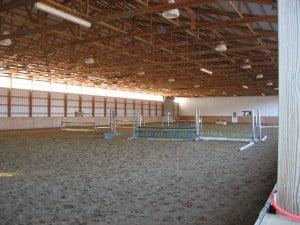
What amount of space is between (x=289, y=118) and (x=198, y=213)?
146 inches

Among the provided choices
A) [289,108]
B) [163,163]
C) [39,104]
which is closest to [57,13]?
[163,163]

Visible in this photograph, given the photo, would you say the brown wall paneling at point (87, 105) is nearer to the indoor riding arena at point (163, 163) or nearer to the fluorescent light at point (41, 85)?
the fluorescent light at point (41, 85)

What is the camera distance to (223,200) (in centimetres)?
537

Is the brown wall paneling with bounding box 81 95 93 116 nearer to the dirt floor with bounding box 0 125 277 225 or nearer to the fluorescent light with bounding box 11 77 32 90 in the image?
the fluorescent light with bounding box 11 77 32 90

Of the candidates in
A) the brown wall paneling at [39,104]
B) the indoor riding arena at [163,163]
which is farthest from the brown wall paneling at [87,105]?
the indoor riding arena at [163,163]

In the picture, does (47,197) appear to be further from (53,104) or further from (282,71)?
(53,104)

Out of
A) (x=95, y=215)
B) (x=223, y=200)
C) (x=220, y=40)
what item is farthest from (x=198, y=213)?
(x=220, y=40)

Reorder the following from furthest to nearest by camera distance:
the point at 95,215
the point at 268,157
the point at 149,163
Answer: the point at 268,157 → the point at 149,163 → the point at 95,215

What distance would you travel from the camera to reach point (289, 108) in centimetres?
122

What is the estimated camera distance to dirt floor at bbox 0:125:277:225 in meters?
4.50

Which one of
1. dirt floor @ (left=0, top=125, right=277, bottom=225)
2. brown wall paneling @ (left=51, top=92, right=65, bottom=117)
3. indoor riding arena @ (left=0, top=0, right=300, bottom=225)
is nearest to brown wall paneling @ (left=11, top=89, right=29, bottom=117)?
brown wall paneling @ (left=51, top=92, right=65, bottom=117)

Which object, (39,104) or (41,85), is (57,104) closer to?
(39,104)

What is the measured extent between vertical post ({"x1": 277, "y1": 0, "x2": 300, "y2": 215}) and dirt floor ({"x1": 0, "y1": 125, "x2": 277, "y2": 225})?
3.17m

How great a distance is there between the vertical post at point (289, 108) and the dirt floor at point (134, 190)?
317 centimetres
